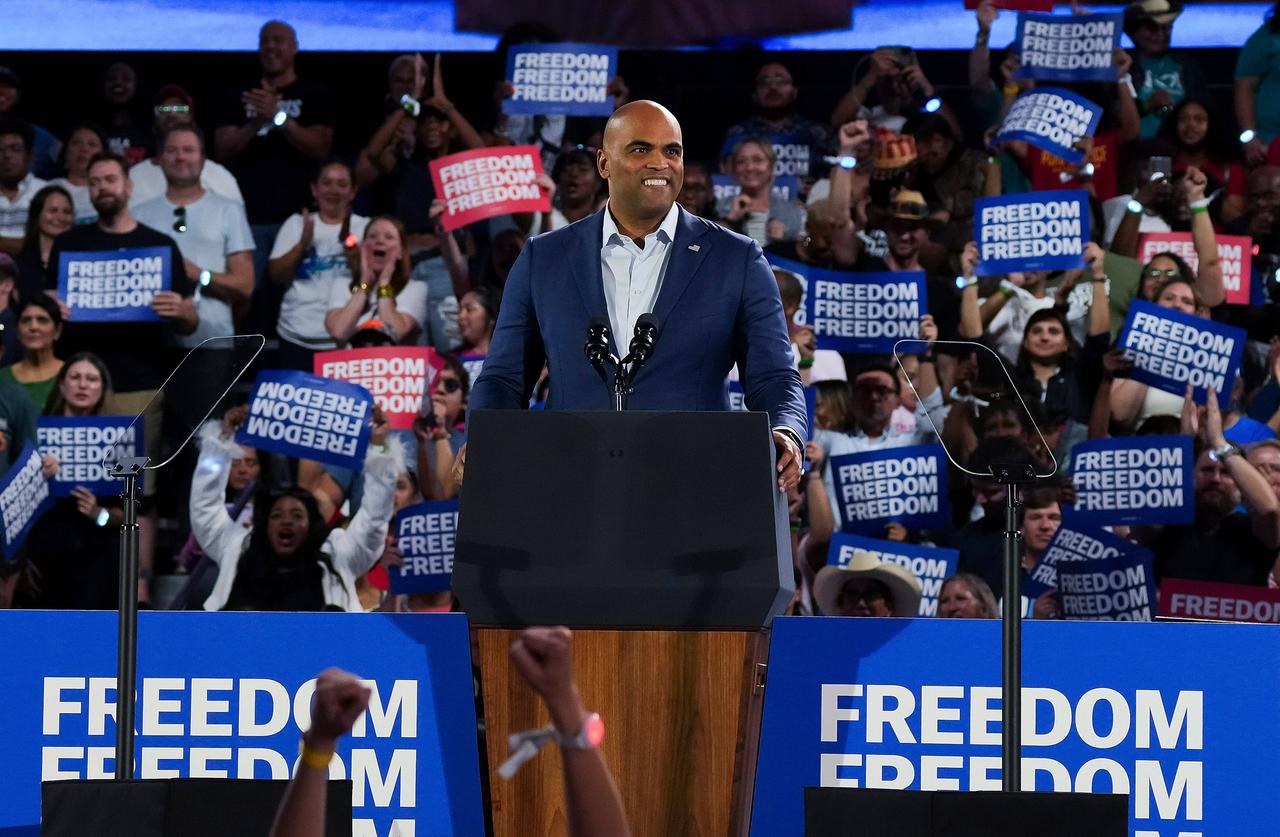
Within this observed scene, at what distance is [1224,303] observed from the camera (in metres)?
5.90

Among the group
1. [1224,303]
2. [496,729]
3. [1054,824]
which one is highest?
[1224,303]

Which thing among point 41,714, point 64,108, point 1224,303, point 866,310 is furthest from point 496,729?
point 64,108

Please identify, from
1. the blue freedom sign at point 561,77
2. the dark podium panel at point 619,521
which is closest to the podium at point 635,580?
the dark podium panel at point 619,521

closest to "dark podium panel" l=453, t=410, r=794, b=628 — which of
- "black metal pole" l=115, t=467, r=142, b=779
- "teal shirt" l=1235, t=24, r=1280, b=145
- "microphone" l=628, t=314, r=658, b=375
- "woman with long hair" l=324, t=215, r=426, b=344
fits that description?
"microphone" l=628, t=314, r=658, b=375

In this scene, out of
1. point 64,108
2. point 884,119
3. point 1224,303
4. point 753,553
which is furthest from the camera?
point 64,108

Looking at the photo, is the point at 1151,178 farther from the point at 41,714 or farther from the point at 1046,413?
the point at 41,714

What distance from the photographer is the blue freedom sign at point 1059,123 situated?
608 centimetres

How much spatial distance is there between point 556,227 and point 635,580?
2888 millimetres

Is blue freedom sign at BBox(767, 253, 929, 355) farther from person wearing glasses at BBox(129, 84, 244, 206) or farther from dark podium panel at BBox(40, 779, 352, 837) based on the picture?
dark podium panel at BBox(40, 779, 352, 837)

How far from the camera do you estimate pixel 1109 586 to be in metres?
4.83

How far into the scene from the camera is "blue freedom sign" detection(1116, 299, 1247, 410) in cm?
549

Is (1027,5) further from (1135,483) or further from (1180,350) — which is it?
(1135,483)

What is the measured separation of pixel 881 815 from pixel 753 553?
19.6 inches

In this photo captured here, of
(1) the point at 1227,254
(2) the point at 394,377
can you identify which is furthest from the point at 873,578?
(1) the point at 1227,254
